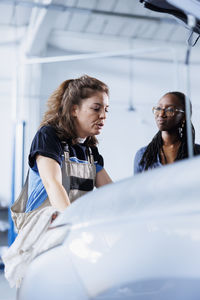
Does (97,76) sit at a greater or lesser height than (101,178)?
greater

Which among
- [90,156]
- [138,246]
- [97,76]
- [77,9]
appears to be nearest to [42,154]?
[90,156]

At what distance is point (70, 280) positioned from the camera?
101 centimetres

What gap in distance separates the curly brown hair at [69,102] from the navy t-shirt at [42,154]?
0.06 meters

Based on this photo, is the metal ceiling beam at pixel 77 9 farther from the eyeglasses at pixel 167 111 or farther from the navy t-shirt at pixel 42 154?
the navy t-shirt at pixel 42 154

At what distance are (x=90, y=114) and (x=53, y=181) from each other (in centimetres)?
44

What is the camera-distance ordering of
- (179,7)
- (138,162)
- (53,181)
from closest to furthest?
1. (179,7)
2. (53,181)
3. (138,162)

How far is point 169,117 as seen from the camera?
1.97 metres

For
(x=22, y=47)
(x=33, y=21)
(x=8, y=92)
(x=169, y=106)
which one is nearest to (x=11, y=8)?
(x=33, y=21)

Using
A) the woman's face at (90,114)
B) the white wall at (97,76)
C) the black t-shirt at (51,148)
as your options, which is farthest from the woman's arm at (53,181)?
the white wall at (97,76)

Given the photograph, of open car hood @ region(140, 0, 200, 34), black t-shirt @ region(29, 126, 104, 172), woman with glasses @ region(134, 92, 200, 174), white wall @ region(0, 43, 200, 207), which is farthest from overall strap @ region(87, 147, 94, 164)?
white wall @ region(0, 43, 200, 207)

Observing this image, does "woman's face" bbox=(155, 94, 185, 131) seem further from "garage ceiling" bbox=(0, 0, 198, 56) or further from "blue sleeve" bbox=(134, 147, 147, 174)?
"garage ceiling" bbox=(0, 0, 198, 56)

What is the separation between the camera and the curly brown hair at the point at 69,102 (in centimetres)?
186

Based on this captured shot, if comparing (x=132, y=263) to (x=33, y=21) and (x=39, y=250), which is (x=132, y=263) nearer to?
(x=39, y=250)

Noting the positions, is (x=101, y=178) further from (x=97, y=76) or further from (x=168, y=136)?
(x=97, y=76)
